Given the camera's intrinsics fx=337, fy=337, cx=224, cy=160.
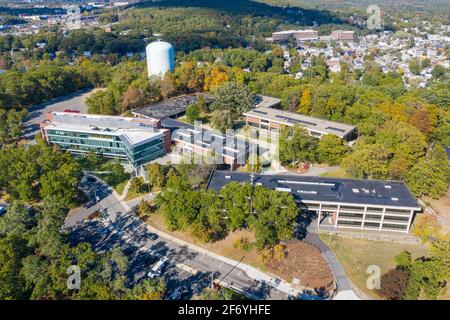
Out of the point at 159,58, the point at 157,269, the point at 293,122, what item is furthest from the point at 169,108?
the point at 157,269

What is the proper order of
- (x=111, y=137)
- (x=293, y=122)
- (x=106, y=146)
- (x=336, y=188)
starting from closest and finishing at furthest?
(x=336, y=188) → (x=111, y=137) → (x=106, y=146) → (x=293, y=122)

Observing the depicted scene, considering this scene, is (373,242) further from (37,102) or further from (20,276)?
(37,102)

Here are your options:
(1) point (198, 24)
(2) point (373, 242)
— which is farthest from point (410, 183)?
(1) point (198, 24)

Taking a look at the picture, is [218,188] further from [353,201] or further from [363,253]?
[363,253]

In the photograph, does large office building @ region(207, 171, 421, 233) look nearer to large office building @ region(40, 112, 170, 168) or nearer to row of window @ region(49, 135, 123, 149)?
large office building @ region(40, 112, 170, 168)

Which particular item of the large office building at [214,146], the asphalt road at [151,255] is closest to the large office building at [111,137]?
the large office building at [214,146]

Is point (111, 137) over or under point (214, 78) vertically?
under

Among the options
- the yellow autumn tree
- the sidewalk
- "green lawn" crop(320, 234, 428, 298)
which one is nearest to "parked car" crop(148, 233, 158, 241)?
the sidewalk
